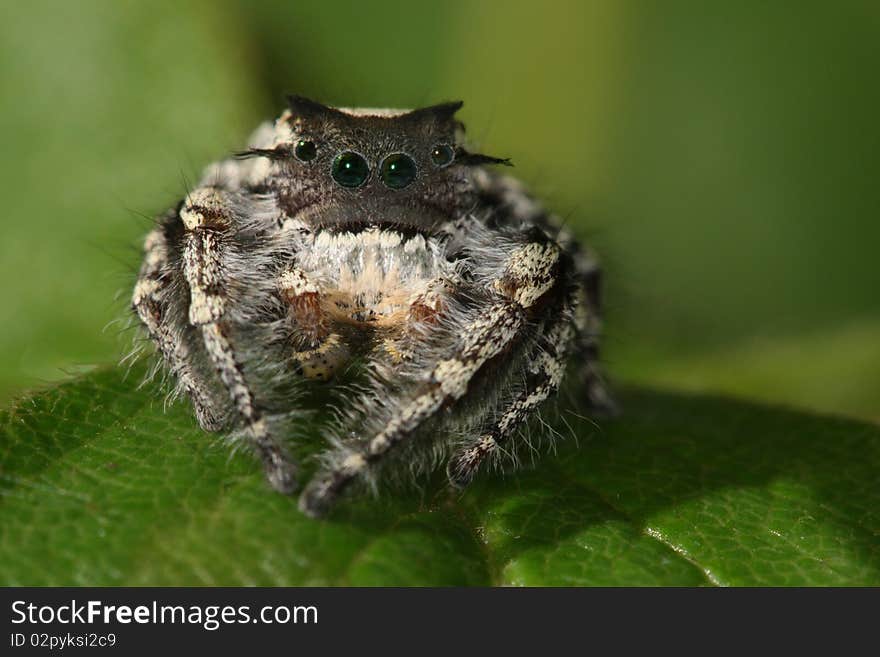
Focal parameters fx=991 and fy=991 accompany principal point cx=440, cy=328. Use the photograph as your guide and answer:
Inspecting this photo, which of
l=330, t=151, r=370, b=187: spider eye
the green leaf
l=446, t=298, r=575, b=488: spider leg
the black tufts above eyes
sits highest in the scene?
the black tufts above eyes

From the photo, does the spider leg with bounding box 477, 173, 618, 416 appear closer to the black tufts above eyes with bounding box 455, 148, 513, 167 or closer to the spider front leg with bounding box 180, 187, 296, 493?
the black tufts above eyes with bounding box 455, 148, 513, 167

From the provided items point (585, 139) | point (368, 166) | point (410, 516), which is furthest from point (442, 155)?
point (585, 139)

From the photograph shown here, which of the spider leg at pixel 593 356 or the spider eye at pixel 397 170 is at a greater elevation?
the spider eye at pixel 397 170

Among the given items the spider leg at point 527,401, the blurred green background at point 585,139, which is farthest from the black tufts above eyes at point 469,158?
the blurred green background at point 585,139

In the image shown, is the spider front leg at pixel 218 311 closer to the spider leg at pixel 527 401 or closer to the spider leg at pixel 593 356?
the spider leg at pixel 527 401

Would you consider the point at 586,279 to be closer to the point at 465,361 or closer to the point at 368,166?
the point at 368,166

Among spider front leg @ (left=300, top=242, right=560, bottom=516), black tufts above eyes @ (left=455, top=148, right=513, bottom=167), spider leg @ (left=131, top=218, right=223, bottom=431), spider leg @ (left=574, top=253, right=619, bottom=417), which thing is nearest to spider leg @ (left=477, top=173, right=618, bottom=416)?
spider leg @ (left=574, top=253, right=619, bottom=417)
